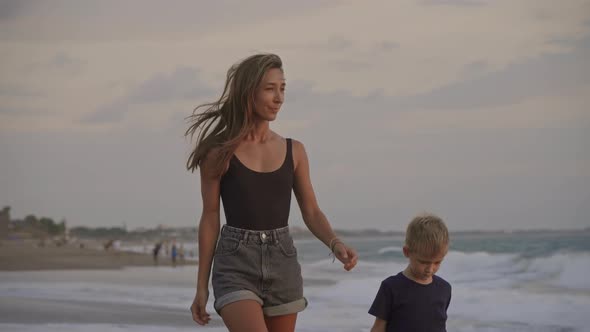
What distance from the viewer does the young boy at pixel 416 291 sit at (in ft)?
11.6

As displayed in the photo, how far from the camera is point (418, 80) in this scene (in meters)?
38.9

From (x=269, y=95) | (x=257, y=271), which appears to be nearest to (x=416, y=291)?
(x=257, y=271)

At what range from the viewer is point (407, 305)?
359cm

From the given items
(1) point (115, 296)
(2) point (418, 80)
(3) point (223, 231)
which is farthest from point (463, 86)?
(3) point (223, 231)

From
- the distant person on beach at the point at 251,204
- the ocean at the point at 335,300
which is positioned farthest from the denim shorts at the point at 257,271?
the ocean at the point at 335,300

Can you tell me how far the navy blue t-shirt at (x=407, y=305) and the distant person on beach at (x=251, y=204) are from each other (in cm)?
21

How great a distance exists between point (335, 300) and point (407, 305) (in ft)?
41.2

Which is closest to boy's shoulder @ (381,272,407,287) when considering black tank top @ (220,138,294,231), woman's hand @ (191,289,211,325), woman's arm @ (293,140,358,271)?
woman's arm @ (293,140,358,271)

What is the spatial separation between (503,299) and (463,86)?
24519 mm

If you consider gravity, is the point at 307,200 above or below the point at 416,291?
above

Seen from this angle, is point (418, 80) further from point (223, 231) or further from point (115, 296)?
point (223, 231)

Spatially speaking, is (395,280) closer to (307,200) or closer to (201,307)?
(307,200)

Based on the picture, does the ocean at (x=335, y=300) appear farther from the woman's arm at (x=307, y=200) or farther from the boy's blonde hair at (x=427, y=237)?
the boy's blonde hair at (x=427, y=237)

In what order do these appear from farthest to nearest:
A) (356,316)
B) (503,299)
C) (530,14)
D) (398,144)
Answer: (398,144), (530,14), (503,299), (356,316)
